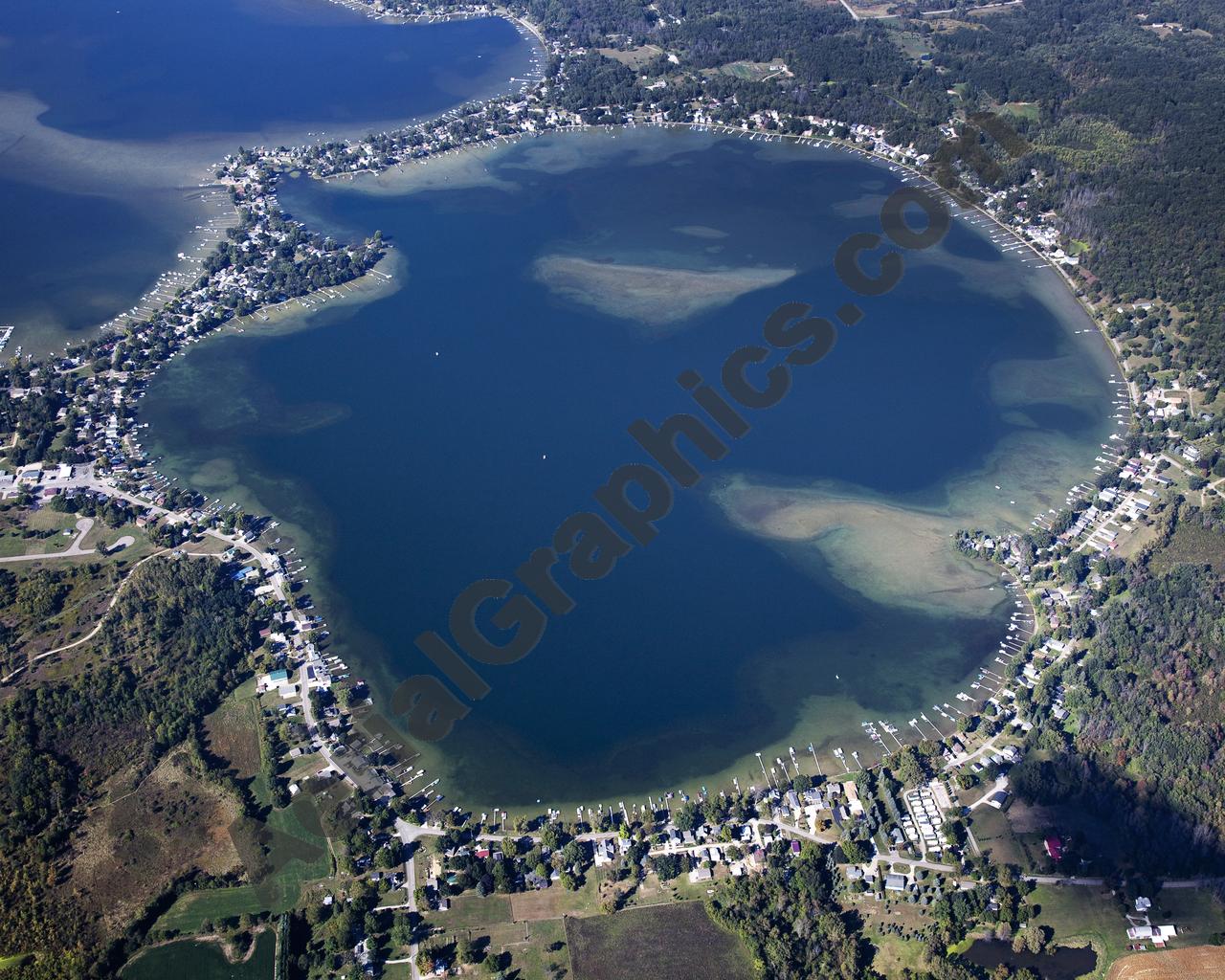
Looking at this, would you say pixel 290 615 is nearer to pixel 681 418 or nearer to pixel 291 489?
pixel 291 489

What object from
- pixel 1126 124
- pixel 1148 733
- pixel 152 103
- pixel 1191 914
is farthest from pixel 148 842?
pixel 1126 124

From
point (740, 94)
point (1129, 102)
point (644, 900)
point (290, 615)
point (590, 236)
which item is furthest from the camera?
point (740, 94)

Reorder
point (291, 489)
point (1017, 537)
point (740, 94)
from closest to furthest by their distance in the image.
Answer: point (1017, 537)
point (291, 489)
point (740, 94)

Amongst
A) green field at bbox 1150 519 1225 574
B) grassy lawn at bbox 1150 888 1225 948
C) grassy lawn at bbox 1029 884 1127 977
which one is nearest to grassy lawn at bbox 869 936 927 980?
grassy lawn at bbox 1029 884 1127 977

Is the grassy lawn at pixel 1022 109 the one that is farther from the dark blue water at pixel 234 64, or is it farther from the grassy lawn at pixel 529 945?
the grassy lawn at pixel 529 945

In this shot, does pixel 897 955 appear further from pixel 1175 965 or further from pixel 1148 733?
pixel 1148 733

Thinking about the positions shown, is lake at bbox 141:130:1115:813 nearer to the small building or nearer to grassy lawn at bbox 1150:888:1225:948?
the small building

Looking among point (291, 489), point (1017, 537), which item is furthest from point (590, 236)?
point (1017, 537)

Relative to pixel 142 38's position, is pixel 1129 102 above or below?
above
